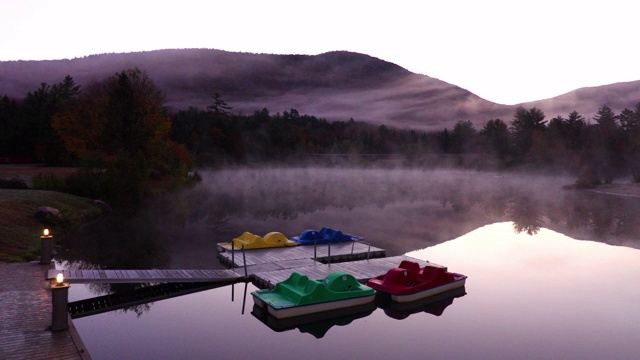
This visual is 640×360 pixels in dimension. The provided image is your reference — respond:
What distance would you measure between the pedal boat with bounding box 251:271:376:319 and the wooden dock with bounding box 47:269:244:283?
333 centimetres

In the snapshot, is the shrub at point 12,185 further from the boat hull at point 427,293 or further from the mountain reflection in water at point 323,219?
the boat hull at point 427,293

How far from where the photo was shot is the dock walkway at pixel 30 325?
12.3 m

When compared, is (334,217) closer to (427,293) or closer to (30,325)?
(427,293)

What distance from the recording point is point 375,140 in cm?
18000

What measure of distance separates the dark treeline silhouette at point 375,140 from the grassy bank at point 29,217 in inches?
1133

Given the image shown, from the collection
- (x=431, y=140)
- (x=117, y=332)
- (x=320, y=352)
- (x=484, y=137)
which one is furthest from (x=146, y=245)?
(x=431, y=140)

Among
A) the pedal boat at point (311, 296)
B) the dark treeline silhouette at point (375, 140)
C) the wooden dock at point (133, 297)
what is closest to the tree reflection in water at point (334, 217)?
the wooden dock at point (133, 297)

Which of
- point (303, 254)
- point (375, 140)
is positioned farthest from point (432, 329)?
point (375, 140)

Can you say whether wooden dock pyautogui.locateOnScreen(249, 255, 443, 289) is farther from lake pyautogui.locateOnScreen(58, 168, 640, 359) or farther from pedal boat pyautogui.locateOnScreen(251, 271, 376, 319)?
pedal boat pyautogui.locateOnScreen(251, 271, 376, 319)

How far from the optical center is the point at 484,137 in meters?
152

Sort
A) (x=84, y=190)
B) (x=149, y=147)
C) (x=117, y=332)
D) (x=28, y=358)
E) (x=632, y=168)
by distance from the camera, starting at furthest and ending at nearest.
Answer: (x=632, y=168) → (x=149, y=147) → (x=84, y=190) → (x=117, y=332) → (x=28, y=358)

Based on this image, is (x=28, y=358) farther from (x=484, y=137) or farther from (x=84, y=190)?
(x=484, y=137)

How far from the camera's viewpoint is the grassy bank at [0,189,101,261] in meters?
26.5

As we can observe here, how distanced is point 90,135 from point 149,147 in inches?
430
